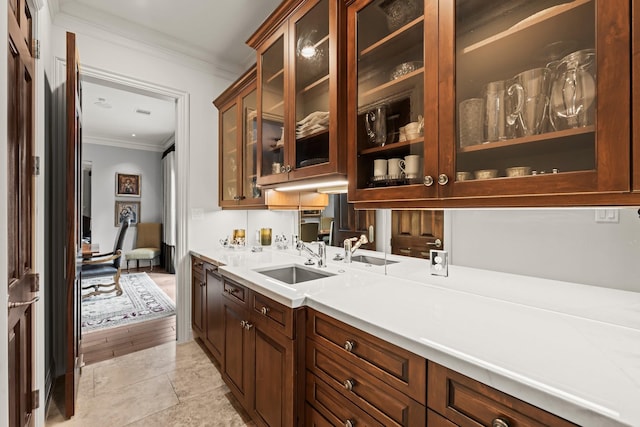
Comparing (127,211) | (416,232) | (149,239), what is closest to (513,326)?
(416,232)

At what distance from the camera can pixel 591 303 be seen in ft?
3.34

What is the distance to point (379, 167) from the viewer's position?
1.41 meters

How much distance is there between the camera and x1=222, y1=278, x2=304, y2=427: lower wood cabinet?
1299mm

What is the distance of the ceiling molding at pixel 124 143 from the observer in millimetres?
5855

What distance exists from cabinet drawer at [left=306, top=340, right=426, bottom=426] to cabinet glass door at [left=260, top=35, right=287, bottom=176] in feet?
3.75

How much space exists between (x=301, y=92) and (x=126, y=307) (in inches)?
143

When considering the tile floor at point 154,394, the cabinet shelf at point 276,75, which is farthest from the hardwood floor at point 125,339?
the cabinet shelf at point 276,75

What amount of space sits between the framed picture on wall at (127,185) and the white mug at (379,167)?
6.45 meters

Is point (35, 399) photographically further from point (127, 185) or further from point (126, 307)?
point (127, 185)

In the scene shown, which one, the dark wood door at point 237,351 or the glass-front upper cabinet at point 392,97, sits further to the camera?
the dark wood door at point 237,351

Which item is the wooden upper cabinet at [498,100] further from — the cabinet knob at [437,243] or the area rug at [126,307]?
the area rug at [126,307]

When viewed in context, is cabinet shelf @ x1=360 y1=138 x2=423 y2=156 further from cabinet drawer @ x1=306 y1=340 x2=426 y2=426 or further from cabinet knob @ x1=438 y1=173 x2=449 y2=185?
cabinet drawer @ x1=306 y1=340 x2=426 y2=426

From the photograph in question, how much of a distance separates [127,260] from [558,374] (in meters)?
7.02

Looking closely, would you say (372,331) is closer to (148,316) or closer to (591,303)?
(591,303)
